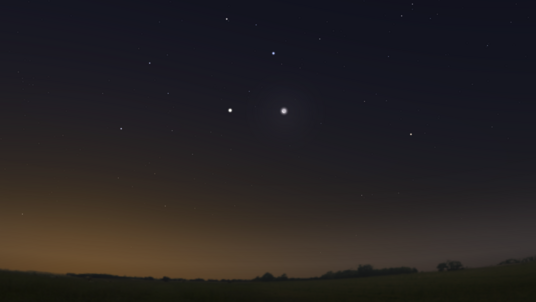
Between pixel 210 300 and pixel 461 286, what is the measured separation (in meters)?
54.4

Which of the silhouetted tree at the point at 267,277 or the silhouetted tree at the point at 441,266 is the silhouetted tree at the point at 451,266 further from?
the silhouetted tree at the point at 267,277

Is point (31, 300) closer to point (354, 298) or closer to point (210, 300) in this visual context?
point (210, 300)

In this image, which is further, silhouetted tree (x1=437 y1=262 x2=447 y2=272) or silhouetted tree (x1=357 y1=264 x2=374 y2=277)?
silhouetted tree (x1=357 y1=264 x2=374 y2=277)

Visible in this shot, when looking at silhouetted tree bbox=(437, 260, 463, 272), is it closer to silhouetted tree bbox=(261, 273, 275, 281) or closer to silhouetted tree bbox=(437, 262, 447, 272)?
silhouetted tree bbox=(437, 262, 447, 272)

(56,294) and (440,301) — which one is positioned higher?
(56,294)

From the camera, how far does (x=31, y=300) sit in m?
42.4

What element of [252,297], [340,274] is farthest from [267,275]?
[252,297]

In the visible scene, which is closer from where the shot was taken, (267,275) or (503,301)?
(503,301)

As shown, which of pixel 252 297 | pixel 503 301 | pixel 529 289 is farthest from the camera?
pixel 252 297

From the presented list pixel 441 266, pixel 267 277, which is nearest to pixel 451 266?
pixel 441 266

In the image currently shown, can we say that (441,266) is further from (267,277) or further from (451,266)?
(267,277)

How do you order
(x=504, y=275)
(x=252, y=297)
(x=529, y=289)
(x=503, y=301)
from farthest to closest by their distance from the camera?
(x=504, y=275), (x=252, y=297), (x=529, y=289), (x=503, y=301)

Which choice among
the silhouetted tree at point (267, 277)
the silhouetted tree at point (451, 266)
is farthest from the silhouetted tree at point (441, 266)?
the silhouetted tree at point (267, 277)

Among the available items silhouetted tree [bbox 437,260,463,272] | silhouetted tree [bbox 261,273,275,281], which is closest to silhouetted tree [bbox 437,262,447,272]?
silhouetted tree [bbox 437,260,463,272]
